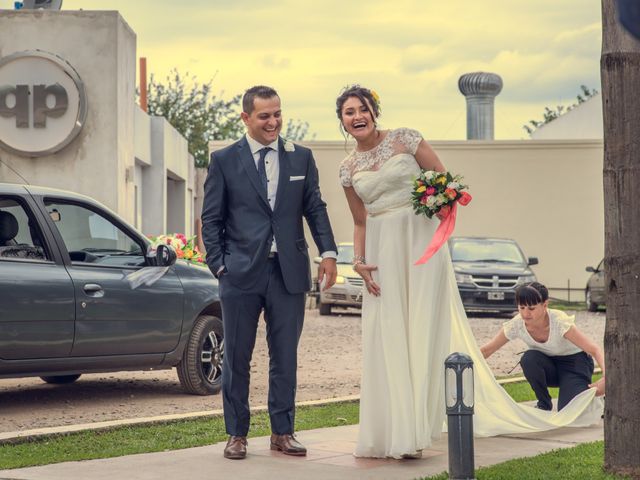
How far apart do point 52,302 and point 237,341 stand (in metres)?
3.12

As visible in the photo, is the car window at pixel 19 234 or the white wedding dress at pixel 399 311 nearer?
the white wedding dress at pixel 399 311

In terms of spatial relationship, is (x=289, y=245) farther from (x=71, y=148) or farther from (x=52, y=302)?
(x=71, y=148)

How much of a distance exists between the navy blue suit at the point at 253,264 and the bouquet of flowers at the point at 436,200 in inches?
22.9

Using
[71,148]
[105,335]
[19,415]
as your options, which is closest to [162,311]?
[105,335]

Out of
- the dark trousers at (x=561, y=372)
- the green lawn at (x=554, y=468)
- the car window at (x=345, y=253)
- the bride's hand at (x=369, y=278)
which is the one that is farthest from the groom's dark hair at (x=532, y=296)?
the car window at (x=345, y=253)

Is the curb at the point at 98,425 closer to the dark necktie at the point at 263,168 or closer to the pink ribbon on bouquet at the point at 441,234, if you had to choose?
the dark necktie at the point at 263,168

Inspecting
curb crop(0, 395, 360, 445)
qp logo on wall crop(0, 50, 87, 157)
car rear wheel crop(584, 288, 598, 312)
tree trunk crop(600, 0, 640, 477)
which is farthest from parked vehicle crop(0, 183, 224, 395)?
car rear wheel crop(584, 288, 598, 312)

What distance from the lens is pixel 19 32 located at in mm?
22703

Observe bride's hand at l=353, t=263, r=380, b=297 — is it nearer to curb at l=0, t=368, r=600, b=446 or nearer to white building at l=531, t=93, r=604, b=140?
curb at l=0, t=368, r=600, b=446

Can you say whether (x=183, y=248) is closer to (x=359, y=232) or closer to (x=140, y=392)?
(x=140, y=392)

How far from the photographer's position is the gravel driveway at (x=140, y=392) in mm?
10711

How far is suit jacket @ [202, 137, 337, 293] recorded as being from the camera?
7691 millimetres

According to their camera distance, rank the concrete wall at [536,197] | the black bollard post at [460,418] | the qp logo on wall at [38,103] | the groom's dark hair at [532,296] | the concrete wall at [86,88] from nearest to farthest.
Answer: the black bollard post at [460,418] < the groom's dark hair at [532,296] < the qp logo on wall at [38,103] < the concrete wall at [86,88] < the concrete wall at [536,197]

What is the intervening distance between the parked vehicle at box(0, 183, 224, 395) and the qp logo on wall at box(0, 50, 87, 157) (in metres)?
10.7
